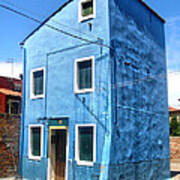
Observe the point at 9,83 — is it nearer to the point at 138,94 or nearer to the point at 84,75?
the point at 84,75

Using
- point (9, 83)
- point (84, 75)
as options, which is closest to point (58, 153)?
point (84, 75)

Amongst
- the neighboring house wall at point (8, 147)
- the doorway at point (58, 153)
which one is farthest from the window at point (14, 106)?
the doorway at point (58, 153)

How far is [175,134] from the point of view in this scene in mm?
34906

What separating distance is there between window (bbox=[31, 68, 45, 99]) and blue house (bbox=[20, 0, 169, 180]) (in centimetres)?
5

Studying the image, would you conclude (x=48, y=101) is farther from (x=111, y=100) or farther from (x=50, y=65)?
(x=111, y=100)

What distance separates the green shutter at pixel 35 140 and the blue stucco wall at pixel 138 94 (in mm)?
4169

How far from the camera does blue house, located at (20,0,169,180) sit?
1208 centimetres

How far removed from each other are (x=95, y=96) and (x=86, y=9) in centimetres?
395

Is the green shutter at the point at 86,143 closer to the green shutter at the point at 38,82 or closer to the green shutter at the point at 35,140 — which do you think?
the green shutter at the point at 35,140

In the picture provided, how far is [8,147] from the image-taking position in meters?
16.0

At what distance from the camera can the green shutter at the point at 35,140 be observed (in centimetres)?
1426

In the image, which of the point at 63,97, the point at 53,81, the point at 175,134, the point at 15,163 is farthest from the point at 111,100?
the point at 175,134

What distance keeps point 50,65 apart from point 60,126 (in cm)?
299

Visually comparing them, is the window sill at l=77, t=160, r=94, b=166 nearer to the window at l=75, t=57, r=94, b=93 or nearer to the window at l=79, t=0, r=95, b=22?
the window at l=75, t=57, r=94, b=93
